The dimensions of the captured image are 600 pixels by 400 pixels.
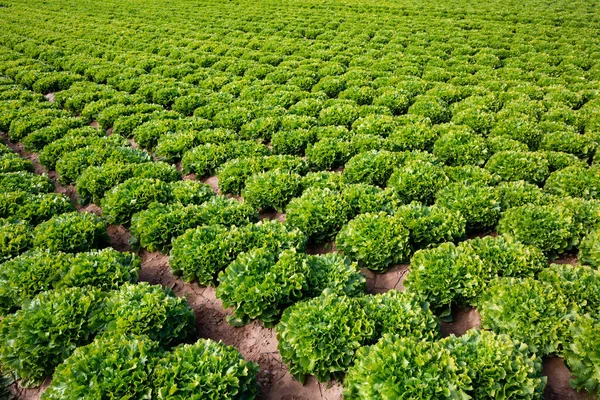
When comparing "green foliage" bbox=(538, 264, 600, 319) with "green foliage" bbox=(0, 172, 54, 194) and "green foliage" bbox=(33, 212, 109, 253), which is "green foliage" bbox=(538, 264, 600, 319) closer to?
"green foliage" bbox=(33, 212, 109, 253)

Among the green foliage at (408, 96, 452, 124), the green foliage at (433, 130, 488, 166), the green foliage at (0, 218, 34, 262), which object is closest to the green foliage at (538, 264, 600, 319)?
the green foliage at (433, 130, 488, 166)

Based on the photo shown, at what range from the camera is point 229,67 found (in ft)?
67.6

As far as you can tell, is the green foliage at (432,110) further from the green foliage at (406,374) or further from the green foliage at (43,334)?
the green foliage at (43,334)

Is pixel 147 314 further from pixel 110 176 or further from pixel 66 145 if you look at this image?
pixel 66 145

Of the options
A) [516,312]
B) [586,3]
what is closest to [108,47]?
[516,312]

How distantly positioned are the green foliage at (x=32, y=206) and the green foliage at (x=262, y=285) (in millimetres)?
5518

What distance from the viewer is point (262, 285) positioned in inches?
255

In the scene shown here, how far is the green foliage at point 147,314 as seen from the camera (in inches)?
238

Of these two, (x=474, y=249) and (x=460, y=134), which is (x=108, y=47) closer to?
(x=460, y=134)

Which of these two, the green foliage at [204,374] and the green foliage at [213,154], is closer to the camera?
the green foliage at [204,374]

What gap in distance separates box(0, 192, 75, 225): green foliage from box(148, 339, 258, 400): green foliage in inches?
243

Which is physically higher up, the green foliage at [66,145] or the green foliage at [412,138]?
the green foliage at [412,138]

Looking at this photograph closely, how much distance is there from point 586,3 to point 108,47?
42.1 metres

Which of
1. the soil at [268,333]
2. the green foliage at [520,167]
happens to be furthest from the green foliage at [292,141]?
the green foliage at [520,167]
